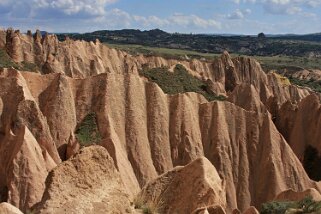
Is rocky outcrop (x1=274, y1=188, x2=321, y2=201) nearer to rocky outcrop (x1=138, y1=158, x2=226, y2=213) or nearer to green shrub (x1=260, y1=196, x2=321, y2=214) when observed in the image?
green shrub (x1=260, y1=196, x2=321, y2=214)

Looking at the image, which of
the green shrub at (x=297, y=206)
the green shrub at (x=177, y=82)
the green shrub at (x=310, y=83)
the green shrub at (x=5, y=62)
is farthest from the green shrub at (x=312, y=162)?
the green shrub at (x=310, y=83)

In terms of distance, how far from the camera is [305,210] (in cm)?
1877

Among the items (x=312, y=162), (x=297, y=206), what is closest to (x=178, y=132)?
(x=312, y=162)

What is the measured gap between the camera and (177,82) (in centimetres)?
5419

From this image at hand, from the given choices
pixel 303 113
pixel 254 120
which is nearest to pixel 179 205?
pixel 254 120

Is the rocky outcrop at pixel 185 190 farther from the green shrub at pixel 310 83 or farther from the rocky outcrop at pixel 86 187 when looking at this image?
the green shrub at pixel 310 83

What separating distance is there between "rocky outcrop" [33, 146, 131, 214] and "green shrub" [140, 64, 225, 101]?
123 ft

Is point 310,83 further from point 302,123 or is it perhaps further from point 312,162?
point 312,162

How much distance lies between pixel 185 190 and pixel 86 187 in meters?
5.51

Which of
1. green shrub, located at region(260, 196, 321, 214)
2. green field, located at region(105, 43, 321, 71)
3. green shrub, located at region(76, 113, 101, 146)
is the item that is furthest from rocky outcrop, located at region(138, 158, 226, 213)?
green field, located at region(105, 43, 321, 71)

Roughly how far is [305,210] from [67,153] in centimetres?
1521

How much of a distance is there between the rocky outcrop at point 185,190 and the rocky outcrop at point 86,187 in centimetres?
328

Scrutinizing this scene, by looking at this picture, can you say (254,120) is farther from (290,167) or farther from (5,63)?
(5,63)

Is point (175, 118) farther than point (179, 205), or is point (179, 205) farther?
point (175, 118)
